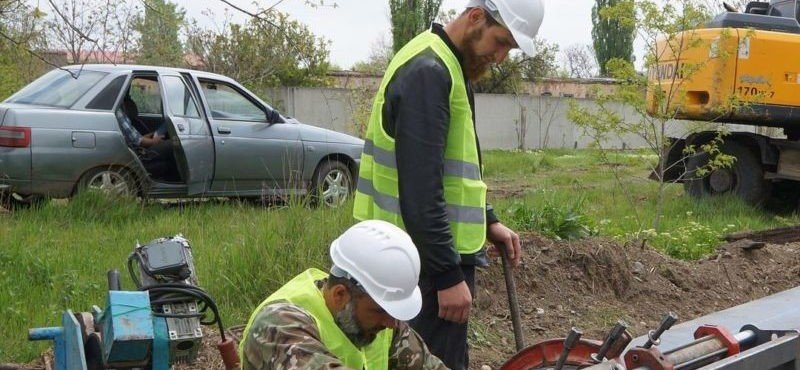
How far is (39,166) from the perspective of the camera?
8.47 m

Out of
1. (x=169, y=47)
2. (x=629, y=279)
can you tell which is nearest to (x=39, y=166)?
(x=629, y=279)

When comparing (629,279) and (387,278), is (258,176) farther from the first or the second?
(387,278)

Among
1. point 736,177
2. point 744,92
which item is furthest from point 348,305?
point 736,177

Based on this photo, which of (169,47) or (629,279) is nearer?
(629,279)

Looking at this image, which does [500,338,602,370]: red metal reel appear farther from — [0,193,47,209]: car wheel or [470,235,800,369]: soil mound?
[0,193,47,209]: car wheel

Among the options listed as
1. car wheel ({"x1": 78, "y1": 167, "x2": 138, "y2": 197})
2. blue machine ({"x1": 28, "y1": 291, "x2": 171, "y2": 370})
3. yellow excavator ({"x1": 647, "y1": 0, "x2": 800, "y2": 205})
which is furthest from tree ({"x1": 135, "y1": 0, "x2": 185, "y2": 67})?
blue machine ({"x1": 28, "y1": 291, "x2": 171, "y2": 370})

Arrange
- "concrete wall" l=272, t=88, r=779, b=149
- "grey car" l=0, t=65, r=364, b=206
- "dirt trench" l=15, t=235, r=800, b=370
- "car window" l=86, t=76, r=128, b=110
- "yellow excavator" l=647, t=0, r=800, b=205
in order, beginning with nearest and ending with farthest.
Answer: "dirt trench" l=15, t=235, r=800, b=370 → "grey car" l=0, t=65, r=364, b=206 → "car window" l=86, t=76, r=128, b=110 → "yellow excavator" l=647, t=0, r=800, b=205 → "concrete wall" l=272, t=88, r=779, b=149

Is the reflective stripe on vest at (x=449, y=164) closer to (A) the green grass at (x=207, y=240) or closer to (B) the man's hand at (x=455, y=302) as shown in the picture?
(B) the man's hand at (x=455, y=302)

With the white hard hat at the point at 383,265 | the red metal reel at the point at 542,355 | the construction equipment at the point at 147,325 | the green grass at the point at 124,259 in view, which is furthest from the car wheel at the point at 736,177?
the white hard hat at the point at 383,265

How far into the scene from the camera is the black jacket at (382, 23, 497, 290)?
332 cm

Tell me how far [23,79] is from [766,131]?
12.1m

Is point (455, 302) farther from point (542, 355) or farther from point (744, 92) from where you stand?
point (744, 92)

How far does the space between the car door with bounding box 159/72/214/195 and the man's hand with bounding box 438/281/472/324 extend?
612 centimetres

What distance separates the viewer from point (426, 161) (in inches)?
130
